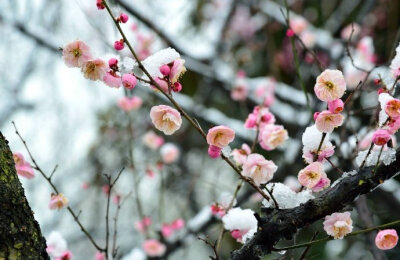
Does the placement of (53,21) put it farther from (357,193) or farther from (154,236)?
(357,193)

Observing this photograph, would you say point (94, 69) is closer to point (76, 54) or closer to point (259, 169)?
point (76, 54)

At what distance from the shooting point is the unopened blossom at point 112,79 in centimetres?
107

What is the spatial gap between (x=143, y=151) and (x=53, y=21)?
5.67 feet

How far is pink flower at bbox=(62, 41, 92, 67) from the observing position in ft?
3.43

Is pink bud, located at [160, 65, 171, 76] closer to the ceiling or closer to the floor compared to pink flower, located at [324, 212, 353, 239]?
closer to the ceiling

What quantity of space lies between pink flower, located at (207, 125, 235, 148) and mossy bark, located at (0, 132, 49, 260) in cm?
44

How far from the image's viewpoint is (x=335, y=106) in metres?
1.00

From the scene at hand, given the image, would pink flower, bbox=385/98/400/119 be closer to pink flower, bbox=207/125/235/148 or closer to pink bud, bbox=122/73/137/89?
pink flower, bbox=207/125/235/148

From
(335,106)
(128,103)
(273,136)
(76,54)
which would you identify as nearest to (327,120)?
(335,106)

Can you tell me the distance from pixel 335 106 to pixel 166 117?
1.27 ft

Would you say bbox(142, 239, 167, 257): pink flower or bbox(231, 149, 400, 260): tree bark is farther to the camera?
bbox(142, 239, 167, 257): pink flower

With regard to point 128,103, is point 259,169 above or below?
below

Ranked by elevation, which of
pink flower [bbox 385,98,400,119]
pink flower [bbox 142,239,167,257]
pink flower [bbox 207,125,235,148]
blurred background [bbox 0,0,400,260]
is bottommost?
pink flower [bbox 207,125,235,148]

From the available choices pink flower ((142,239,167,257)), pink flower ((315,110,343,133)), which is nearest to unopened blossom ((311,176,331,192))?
pink flower ((315,110,343,133))
